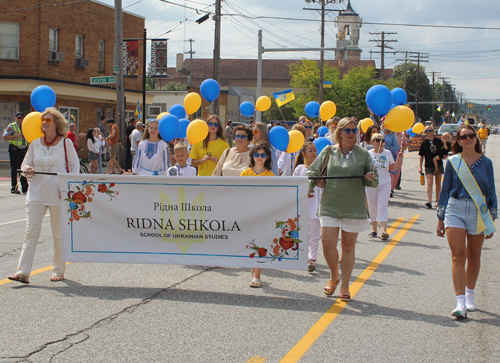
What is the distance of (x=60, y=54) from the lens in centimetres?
2825

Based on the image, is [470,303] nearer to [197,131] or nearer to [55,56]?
[197,131]

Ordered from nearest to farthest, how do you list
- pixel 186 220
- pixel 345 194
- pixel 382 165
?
pixel 345 194
pixel 186 220
pixel 382 165

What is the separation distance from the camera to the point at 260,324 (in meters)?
5.11

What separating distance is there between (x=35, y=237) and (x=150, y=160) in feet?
7.21

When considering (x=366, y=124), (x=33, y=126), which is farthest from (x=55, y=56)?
(x=33, y=126)

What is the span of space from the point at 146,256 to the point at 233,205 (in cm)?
111

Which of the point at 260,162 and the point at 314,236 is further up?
the point at 260,162

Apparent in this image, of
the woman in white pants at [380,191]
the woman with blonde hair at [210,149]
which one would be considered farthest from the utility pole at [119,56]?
the woman with blonde hair at [210,149]

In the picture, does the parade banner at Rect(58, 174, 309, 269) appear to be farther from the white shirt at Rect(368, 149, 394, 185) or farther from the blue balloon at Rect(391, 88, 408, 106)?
the blue balloon at Rect(391, 88, 408, 106)

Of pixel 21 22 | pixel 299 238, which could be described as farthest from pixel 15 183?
pixel 21 22

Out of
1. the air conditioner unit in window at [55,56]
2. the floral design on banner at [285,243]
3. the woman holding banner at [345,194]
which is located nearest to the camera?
the woman holding banner at [345,194]

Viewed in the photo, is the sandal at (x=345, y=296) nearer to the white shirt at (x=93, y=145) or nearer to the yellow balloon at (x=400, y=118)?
the yellow balloon at (x=400, y=118)

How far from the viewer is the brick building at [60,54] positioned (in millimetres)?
26688

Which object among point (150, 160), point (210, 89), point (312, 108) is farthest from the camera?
point (312, 108)
